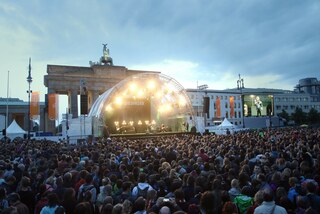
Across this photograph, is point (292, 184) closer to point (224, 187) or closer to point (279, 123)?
point (224, 187)

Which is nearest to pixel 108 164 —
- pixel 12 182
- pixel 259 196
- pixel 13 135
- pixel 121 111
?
pixel 12 182

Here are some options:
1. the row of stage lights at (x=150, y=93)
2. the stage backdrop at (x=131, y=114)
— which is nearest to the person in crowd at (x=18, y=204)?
the row of stage lights at (x=150, y=93)

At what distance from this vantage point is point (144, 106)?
4472 centimetres

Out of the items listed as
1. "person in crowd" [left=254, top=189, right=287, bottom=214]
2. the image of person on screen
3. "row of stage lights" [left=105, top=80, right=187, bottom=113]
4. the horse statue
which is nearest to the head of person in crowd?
"person in crowd" [left=254, top=189, right=287, bottom=214]

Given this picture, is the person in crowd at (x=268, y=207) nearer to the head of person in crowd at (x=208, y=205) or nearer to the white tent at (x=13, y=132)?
the head of person in crowd at (x=208, y=205)

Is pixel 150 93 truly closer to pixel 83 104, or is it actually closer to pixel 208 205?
pixel 83 104

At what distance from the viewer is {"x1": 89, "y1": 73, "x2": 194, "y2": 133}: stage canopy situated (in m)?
36.0

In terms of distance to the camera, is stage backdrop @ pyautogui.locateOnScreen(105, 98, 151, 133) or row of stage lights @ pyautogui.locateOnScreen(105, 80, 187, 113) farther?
stage backdrop @ pyautogui.locateOnScreen(105, 98, 151, 133)

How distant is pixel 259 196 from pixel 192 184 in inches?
70.2

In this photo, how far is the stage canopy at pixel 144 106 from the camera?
35969mm

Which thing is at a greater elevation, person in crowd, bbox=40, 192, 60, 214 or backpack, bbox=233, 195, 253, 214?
person in crowd, bbox=40, 192, 60, 214

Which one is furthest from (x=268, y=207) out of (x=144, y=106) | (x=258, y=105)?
(x=258, y=105)

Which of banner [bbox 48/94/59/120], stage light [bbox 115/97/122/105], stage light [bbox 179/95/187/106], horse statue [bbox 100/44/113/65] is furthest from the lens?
horse statue [bbox 100/44/113/65]

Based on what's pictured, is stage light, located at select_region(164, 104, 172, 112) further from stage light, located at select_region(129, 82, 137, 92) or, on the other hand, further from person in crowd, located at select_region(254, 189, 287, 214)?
person in crowd, located at select_region(254, 189, 287, 214)
